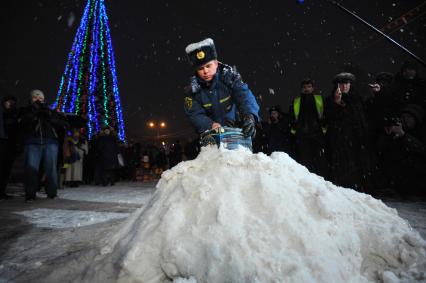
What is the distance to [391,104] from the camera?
4891mm

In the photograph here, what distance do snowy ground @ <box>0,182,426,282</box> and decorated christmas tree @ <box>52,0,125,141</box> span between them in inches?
558

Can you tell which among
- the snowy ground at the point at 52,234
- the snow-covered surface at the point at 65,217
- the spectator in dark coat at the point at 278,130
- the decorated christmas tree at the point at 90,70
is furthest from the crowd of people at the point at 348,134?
the decorated christmas tree at the point at 90,70

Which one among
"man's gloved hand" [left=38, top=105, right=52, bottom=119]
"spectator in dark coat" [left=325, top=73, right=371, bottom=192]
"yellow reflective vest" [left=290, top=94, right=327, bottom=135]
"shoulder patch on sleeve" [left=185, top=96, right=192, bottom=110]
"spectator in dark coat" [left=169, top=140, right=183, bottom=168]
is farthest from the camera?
"spectator in dark coat" [left=169, top=140, right=183, bottom=168]

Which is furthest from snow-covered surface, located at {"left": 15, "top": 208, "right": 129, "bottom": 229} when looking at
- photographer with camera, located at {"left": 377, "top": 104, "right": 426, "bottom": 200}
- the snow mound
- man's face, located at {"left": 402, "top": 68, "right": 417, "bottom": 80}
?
man's face, located at {"left": 402, "top": 68, "right": 417, "bottom": 80}

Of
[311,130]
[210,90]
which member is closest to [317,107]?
[311,130]

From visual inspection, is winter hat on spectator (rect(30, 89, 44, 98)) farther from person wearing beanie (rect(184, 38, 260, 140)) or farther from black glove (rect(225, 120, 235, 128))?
black glove (rect(225, 120, 235, 128))

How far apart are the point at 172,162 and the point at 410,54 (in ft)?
40.6

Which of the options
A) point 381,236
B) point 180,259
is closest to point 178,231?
point 180,259

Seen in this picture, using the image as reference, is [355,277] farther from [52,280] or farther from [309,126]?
[309,126]

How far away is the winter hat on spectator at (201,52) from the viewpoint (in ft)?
10.7

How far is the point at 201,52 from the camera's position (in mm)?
3268

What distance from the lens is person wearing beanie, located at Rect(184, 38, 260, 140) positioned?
3.23m

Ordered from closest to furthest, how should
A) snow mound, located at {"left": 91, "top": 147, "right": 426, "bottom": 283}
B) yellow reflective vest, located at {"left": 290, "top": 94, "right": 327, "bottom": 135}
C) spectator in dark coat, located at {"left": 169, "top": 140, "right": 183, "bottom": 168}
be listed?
snow mound, located at {"left": 91, "top": 147, "right": 426, "bottom": 283} < yellow reflective vest, located at {"left": 290, "top": 94, "right": 327, "bottom": 135} < spectator in dark coat, located at {"left": 169, "top": 140, "right": 183, "bottom": 168}

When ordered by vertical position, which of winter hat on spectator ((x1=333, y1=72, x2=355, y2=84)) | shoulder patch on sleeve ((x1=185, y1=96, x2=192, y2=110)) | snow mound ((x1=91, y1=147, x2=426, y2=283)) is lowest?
snow mound ((x1=91, y1=147, x2=426, y2=283))
